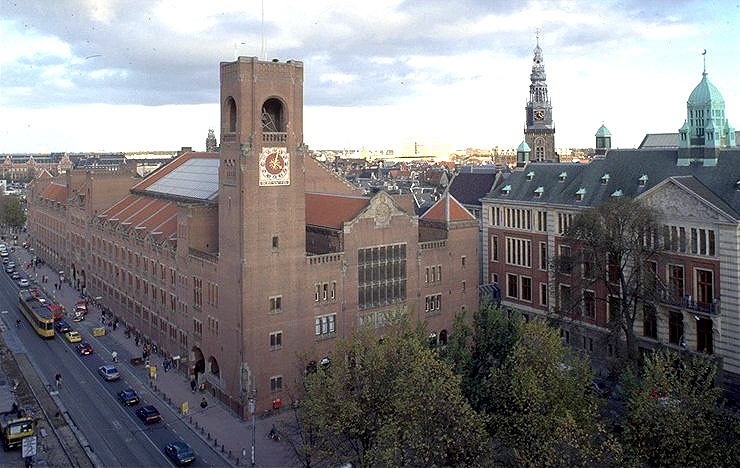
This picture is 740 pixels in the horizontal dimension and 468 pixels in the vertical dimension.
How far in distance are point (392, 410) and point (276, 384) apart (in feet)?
79.8

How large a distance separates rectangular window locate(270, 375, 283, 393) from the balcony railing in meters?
21.7

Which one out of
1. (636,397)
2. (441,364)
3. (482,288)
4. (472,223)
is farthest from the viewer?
(482,288)

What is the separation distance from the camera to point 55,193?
14438cm

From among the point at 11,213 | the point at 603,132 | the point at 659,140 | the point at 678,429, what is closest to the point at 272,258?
the point at 678,429

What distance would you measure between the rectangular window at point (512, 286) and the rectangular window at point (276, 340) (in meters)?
39.1

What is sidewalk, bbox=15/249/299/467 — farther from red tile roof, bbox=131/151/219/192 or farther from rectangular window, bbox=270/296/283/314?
red tile roof, bbox=131/151/219/192

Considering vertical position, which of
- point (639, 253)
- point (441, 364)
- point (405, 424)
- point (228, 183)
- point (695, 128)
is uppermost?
point (695, 128)

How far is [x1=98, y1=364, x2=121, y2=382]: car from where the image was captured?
7069cm

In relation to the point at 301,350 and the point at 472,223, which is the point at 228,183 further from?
the point at 472,223

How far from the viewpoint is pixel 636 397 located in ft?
121

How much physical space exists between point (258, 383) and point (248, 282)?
9209 millimetres

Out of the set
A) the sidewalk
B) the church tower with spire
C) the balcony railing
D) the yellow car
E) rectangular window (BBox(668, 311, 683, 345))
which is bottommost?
the sidewalk

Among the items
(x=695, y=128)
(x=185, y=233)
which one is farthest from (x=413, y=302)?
(x=695, y=128)

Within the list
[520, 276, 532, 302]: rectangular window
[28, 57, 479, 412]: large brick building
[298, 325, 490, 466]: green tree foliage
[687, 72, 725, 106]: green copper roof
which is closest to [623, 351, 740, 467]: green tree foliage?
[298, 325, 490, 466]: green tree foliage
